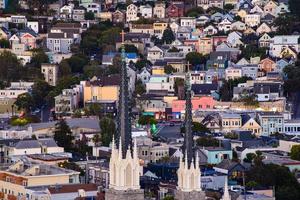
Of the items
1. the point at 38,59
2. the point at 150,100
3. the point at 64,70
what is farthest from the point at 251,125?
the point at 38,59

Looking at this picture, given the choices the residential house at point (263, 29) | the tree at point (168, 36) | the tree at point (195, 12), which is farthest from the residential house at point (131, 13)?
the residential house at point (263, 29)

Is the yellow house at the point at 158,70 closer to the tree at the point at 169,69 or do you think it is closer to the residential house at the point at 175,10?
the tree at the point at 169,69

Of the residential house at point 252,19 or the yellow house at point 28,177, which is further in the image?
the residential house at point 252,19

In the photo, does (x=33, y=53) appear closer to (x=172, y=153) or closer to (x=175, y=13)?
(x=175, y=13)

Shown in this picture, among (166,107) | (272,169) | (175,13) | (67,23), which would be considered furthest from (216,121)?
(175,13)

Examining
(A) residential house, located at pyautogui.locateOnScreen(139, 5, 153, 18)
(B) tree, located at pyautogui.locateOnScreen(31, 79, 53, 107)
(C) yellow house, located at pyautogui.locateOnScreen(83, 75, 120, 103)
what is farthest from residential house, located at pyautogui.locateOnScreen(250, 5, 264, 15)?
(B) tree, located at pyautogui.locateOnScreen(31, 79, 53, 107)

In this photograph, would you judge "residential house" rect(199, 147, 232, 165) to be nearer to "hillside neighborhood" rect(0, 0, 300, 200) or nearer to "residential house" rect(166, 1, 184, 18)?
"hillside neighborhood" rect(0, 0, 300, 200)
